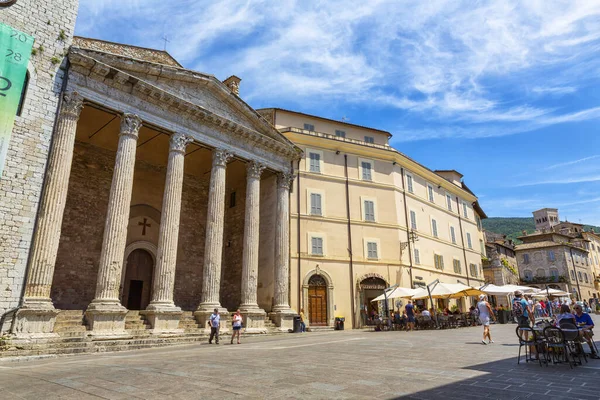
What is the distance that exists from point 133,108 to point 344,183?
513 inches

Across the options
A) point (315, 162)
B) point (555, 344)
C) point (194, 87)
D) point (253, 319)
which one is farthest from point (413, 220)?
point (555, 344)

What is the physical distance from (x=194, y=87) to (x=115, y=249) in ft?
27.2

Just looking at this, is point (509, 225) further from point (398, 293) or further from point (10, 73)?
point (10, 73)

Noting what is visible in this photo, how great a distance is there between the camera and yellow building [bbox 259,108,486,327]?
21.5 metres

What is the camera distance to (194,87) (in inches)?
690

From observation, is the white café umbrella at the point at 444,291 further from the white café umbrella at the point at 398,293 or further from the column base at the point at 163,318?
the column base at the point at 163,318

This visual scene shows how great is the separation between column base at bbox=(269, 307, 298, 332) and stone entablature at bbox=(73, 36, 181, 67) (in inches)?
523

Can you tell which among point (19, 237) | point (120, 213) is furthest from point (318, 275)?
point (19, 237)

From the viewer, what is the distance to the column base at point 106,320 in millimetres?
12206

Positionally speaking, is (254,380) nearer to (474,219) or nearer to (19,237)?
(19,237)

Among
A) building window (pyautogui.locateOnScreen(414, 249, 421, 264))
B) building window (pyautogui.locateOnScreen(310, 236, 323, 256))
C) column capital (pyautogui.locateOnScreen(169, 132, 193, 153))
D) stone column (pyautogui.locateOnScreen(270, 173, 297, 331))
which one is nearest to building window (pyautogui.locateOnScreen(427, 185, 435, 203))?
building window (pyautogui.locateOnScreen(414, 249, 421, 264))

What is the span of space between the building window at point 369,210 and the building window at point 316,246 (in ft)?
12.2

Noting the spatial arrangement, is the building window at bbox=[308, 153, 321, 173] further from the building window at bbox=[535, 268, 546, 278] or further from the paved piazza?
the building window at bbox=[535, 268, 546, 278]

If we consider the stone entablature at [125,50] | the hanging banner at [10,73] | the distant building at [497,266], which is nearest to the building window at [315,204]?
the stone entablature at [125,50]
